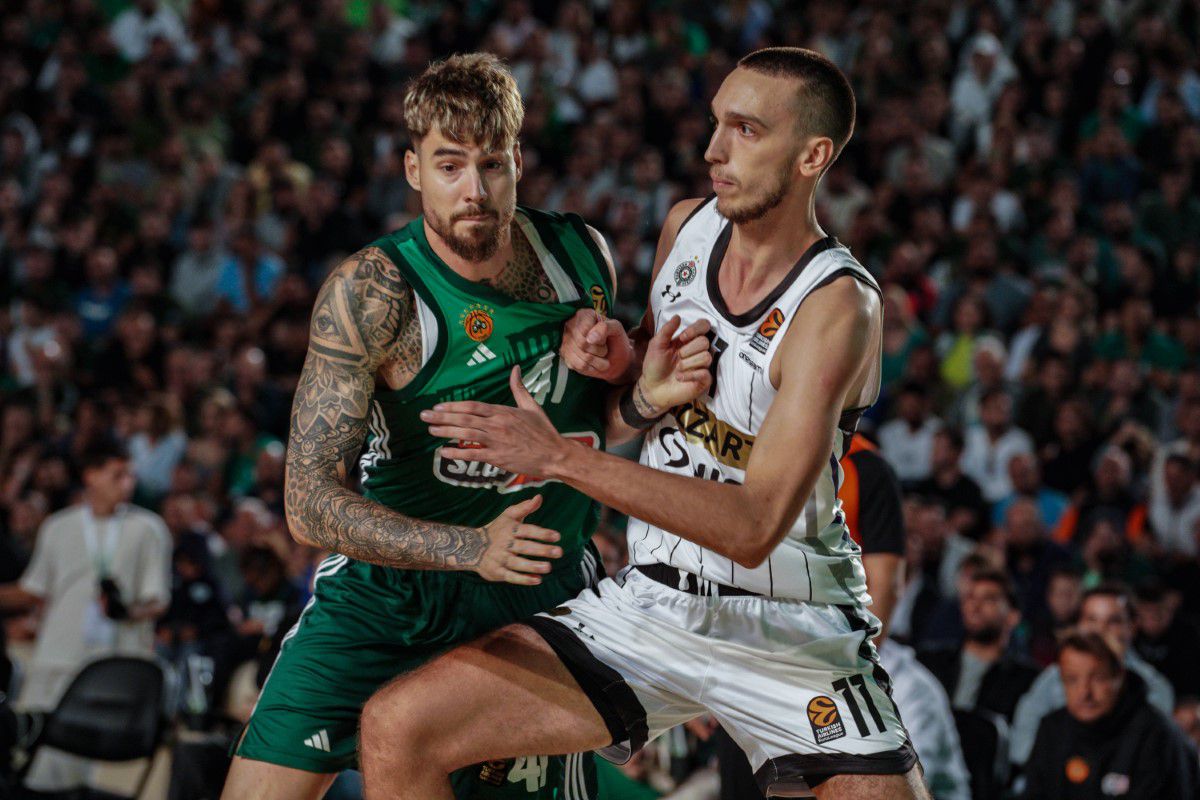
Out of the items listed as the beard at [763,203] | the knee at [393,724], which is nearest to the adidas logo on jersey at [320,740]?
the knee at [393,724]

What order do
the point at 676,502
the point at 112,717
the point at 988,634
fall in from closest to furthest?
1. the point at 676,502
2. the point at 112,717
3. the point at 988,634

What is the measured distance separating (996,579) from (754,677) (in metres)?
4.47

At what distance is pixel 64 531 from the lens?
9.98 meters

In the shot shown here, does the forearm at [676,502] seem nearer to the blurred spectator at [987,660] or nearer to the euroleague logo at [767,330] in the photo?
the euroleague logo at [767,330]

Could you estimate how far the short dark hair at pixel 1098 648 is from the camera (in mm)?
7305

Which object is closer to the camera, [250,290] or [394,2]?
[250,290]

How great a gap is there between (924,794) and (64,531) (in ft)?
23.5

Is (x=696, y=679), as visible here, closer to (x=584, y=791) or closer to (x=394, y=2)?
(x=584, y=791)

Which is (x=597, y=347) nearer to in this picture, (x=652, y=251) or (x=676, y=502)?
(x=676, y=502)

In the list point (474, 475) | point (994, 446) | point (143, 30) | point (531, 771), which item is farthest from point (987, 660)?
point (143, 30)

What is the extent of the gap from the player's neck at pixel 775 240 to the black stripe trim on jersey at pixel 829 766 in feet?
4.40

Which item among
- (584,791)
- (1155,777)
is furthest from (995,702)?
(584,791)

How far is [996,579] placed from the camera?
8477 mm

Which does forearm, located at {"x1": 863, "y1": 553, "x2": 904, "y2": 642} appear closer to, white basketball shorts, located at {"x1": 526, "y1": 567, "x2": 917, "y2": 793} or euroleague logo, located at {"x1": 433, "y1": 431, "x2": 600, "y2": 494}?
white basketball shorts, located at {"x1": 526, "y1": 567, "x2": 917, "y2": 793}
